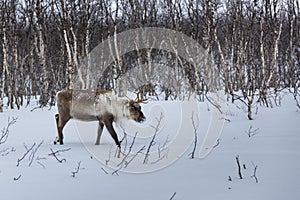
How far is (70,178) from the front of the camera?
336 centimetres

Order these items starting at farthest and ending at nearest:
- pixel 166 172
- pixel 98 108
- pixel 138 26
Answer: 1. pixel 138 26
2. pixel 98 108
3. pixel 166 172

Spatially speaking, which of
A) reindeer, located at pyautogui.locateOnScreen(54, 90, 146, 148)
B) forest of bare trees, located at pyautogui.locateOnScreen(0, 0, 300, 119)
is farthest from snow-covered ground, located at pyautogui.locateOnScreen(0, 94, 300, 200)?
forest of bare trees, located at pyautogui.locateOnScreen(0, 0, 300, 119)

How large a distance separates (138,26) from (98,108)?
1171 cm

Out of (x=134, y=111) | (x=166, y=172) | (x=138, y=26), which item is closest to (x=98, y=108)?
(x=134, y=111)

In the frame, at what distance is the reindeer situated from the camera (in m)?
5.47

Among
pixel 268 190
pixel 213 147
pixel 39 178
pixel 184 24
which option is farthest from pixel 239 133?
pixel 184 24

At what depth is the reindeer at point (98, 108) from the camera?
5.47m

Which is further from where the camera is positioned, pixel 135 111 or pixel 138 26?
pixel 138 26

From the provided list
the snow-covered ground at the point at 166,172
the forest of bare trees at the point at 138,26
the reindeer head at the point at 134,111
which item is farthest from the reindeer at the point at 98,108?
the forest of bare trees at the point at 138,26

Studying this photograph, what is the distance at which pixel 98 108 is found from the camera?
550cm

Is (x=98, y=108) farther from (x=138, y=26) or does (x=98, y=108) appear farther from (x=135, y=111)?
(x=138, y=26)

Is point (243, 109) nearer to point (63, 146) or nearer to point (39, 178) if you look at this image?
point (63, 146)

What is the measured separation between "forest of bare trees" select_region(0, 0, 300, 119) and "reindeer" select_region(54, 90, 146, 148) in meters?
5.26

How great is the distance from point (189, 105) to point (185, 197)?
23.5 ft
